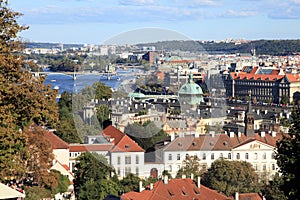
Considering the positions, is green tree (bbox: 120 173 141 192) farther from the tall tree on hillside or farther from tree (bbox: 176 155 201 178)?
the tall tree on hillside

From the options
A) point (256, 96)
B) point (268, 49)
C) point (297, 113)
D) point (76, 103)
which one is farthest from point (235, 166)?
point (268, 49)

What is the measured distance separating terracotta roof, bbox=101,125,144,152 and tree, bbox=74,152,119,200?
1.34 metres

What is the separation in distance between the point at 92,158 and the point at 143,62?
5.91m

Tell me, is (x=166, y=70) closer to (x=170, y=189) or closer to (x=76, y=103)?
(x=76, y=103)

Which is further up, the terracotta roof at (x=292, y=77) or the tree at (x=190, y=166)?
the tree at (x=190, y=166)

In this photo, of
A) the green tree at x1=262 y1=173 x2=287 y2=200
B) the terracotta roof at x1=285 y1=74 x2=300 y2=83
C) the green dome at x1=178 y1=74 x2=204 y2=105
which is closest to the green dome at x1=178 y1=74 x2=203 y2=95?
the green dome at x1=178 y1=74 x2=204 y2=105

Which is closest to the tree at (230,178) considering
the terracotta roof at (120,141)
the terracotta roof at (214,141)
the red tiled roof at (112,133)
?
the terracotta roof at (120,141)

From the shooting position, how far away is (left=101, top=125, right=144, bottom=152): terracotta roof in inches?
992

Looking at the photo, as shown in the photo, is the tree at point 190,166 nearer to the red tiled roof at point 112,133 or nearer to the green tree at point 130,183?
the red tiled roof at point 112,133

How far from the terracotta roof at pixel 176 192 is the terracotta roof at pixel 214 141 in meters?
6.98

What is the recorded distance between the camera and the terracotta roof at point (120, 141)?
25188mm

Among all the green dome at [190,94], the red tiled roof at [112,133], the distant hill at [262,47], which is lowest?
the distant hill at [262,47]

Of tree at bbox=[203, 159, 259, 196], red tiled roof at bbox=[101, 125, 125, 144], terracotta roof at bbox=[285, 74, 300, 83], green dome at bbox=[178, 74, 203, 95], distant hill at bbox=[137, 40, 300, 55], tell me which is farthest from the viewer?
distant hill at bbox=[137, 40, 300, 55]

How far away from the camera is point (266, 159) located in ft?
100
